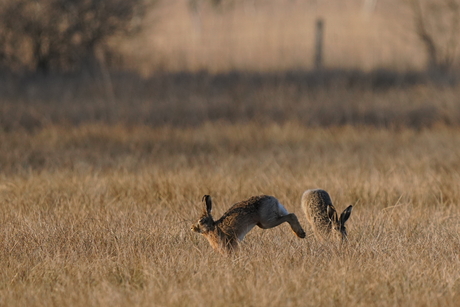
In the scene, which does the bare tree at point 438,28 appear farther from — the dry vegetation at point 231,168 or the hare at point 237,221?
the hare at point 237,221

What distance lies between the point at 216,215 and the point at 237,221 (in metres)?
1.37

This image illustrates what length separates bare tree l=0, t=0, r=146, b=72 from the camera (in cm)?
1346

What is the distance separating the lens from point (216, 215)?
5.39 metres

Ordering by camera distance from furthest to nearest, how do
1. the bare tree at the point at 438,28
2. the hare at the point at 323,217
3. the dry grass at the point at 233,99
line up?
1. the bare tree at the point at 438,28
2. the dry grass at the point at 233,99
3. the hare at the point at 323,217

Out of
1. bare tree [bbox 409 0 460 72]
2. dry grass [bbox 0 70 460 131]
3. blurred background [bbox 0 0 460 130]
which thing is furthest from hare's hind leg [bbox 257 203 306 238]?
bare tree [bbox 409 0 460 72]

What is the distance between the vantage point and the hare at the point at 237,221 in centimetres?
401

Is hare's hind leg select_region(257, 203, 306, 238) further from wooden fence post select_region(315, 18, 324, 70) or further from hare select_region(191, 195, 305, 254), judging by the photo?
wooden fence post select_region(315, 18, 324, 70)

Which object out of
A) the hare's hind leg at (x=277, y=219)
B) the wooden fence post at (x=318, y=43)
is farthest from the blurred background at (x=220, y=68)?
the hare's hind leg at (x=277, y=219)

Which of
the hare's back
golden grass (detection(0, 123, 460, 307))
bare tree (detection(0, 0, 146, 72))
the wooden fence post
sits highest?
bare tree (detection(0, 0, 146, 72))

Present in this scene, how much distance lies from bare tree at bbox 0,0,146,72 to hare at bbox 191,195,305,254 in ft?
33.9

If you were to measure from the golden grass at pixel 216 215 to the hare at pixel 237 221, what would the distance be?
10cm

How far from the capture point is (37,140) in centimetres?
920

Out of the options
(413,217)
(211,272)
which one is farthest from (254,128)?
(211,272)

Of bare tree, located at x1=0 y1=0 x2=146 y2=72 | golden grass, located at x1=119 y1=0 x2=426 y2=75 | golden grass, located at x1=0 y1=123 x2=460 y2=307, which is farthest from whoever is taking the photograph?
golden grass, located at x1=119 y1=0 x2=426 y2=75
